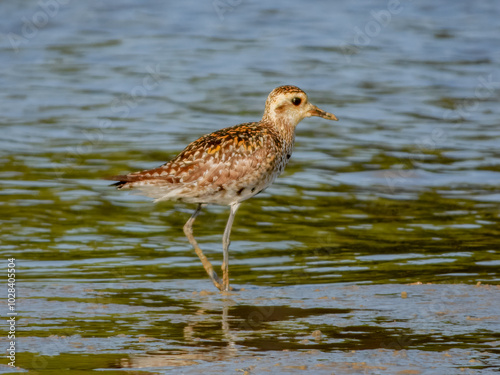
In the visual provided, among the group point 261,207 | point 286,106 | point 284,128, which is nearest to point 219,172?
point 284,128

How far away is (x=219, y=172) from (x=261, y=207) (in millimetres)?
3629

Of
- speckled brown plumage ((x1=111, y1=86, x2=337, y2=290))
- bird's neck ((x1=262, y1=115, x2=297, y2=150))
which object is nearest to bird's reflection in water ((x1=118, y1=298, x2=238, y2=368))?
speckled brown plumage ((x1=111, y1=86, x2=337, y2=290))

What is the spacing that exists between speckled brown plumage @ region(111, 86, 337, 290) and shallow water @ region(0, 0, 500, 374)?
853mm

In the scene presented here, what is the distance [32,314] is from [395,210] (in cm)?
607

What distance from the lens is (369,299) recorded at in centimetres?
917

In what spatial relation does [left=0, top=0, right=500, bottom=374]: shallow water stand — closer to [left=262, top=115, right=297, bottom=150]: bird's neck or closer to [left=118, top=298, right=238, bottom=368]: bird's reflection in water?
[left=118, top=298, right=238, bottom=368]: bird's reflection in water

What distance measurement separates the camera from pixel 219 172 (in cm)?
991

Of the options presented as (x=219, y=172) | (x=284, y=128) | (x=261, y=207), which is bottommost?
(x=219, y=172)

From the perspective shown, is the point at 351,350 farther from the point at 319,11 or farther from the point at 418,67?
the point at 319,11

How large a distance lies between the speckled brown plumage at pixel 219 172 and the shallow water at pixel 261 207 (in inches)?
33.6

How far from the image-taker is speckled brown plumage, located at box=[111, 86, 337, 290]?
32.2ft

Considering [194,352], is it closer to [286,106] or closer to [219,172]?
[219,172]

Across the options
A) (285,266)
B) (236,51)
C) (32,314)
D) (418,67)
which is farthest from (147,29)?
(32,314)

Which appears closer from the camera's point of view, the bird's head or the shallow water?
the shallow water
